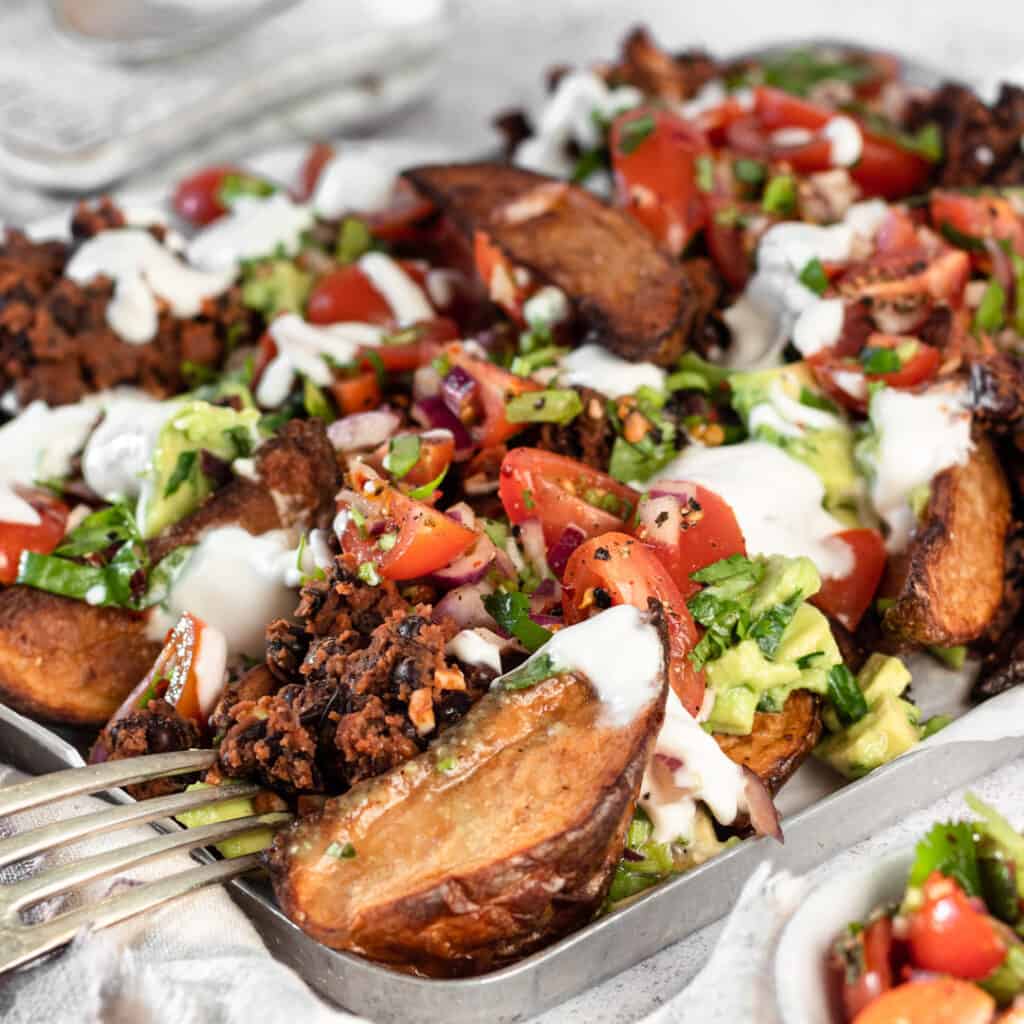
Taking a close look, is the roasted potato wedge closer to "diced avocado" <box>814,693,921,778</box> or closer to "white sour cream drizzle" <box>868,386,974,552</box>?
"white sour cream drizzle" <box>868,386,974,552</box>

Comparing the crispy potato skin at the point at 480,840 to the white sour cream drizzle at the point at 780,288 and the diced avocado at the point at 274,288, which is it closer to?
the white sour cream drizzle at the point at 780,288

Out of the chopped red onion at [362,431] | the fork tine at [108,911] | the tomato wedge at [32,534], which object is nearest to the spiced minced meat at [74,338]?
the tomato wedge at [32,534]

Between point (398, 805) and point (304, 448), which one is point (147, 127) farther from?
point (398, 805)

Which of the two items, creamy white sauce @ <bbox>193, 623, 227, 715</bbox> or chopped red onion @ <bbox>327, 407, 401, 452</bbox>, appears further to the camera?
chopped red onion @ <bbox>327, 407, 401, 452</bbox>

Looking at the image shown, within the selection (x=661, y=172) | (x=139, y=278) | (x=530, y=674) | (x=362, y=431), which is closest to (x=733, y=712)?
(x=530, y=674)

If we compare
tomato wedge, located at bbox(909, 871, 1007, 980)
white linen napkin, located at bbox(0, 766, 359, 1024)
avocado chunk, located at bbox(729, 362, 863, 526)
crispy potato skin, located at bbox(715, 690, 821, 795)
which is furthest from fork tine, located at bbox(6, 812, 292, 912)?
avocado chunk, located at bbox(729, 362, 863, 526)

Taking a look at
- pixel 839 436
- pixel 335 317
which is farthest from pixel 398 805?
pixel 335 317
